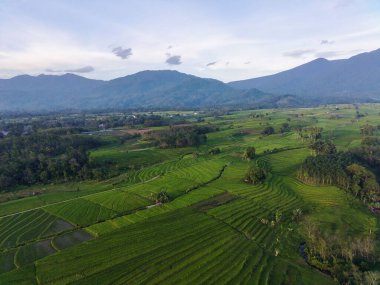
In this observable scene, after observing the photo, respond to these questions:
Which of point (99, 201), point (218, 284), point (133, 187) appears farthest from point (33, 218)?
point (218, 284)

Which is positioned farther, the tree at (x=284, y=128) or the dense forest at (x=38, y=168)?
the tree at (x=284, y=128)

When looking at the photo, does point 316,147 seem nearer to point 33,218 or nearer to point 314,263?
point 314,263

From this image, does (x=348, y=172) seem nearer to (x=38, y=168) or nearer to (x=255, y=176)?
(x=255, y=176)

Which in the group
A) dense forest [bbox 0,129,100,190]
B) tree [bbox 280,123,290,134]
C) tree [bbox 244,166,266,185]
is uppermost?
dense forest [bbox 0,129,100,190]

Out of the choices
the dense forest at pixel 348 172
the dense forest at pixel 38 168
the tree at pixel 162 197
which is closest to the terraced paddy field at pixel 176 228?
the tree at pixel 162 197

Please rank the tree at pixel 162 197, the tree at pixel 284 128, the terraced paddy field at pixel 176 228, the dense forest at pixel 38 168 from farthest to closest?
the tree at pixel 284 128
the dense forest at pixel 38 168
the tree at pixel 162 197
the terraced paddy field at pixel 176 228

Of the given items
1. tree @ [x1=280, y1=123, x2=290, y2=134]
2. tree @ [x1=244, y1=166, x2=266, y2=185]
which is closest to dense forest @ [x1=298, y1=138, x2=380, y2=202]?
tree @ [x1=244, y1=166, x2=266, y2=185]

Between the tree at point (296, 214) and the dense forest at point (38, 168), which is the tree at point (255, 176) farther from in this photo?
the dense forest at point (38, 168)

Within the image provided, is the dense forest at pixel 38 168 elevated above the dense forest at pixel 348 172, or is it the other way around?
the dense forest at pixel 38 168

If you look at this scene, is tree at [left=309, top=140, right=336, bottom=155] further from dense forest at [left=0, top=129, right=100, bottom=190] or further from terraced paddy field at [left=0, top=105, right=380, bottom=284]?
dense forest at [left=0, top=129, right=100, bottom=190]
